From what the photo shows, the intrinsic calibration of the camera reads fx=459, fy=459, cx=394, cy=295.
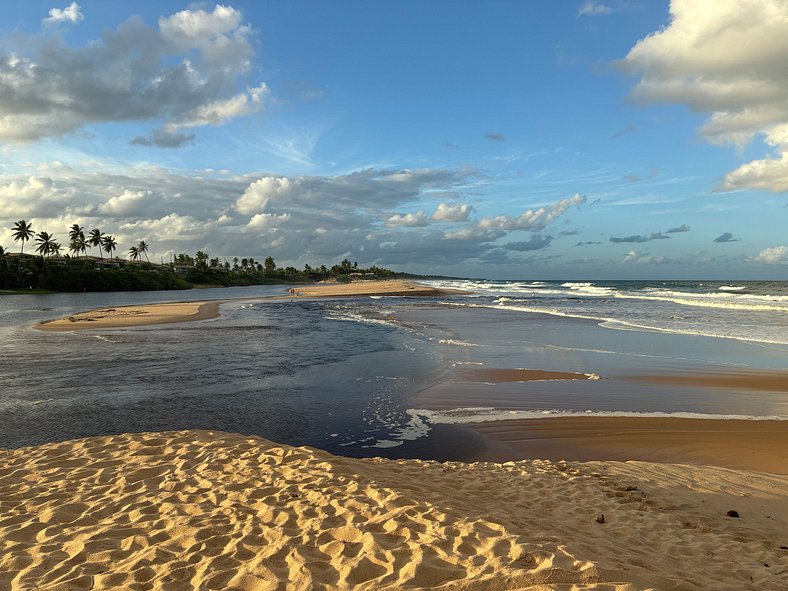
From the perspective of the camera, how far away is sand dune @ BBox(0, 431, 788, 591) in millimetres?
4129

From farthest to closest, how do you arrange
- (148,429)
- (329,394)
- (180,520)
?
(329,394) < (148,429) < (180,520)

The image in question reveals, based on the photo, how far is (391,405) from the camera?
12.1 metres

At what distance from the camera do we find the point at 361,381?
1494cm

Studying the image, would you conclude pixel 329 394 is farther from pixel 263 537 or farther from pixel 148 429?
pixel 263 537

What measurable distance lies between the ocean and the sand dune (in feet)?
7.30

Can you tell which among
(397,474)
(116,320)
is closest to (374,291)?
(116,320)

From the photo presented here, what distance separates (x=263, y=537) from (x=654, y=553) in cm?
406

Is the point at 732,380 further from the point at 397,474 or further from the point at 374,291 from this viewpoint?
the point at 374,291

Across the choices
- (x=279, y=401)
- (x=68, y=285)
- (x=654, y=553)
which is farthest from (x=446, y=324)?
(x=68, y=285)

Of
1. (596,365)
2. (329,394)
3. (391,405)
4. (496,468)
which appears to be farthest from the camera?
(596,365)

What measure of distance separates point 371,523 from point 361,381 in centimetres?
1000

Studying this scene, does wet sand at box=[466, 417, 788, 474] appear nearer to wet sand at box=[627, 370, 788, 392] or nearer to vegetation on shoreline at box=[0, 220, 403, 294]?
wet sand at box=[627, 370, 788, 392]

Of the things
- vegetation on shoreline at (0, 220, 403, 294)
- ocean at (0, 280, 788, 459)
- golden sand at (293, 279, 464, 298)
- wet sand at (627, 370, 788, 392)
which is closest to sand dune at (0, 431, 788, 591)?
ocean at (0, 280, 788, 459)

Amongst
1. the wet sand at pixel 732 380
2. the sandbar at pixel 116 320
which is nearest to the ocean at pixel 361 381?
the wet sand at pixel 732 380
